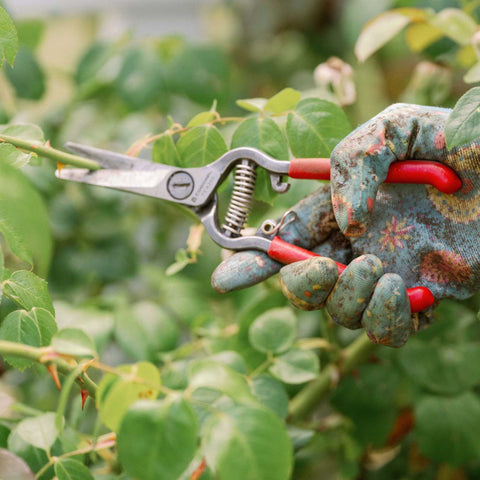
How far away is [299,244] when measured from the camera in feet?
1.38

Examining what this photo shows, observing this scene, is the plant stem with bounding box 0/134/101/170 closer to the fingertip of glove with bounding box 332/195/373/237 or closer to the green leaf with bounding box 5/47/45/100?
the fingertip of glove with bounding box 332/195/373/237

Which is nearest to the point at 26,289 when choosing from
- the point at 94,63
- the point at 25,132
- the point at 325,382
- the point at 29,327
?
the point at 29,327

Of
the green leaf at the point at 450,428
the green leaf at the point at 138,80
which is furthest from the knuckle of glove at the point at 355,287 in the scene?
the green leaf at the point at 138,80

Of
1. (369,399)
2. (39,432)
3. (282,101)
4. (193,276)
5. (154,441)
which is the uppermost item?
(282,101)

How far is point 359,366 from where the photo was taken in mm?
658

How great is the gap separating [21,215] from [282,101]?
0.22 meters

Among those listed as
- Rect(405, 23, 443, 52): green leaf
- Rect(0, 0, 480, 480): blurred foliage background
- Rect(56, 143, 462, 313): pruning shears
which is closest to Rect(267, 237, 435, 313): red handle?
Rect(56, 143, 462, 313): pruning shears

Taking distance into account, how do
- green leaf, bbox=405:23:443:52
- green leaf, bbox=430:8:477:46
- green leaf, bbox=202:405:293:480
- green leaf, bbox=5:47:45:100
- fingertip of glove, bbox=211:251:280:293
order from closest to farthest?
green leaf, bbox=202:405:293:480 → fingertip of glove, bbox=211:251:280:293 → green leaf, bbox=430:8:477:46 → green leaf, bbox=405:23:443:52 → green leaf, bbox=5:47:45:100

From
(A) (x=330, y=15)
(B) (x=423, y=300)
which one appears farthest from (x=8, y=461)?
(A) (x=330, y=15)

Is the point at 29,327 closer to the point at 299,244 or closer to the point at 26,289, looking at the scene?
the point at 26,289

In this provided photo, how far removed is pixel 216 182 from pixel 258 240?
0.18 ft

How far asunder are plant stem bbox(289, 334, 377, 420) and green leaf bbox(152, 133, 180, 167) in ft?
0.93

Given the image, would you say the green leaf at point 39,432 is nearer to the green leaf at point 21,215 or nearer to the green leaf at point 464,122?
the green leaf at point 21,215

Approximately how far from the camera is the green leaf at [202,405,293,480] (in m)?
0.28
